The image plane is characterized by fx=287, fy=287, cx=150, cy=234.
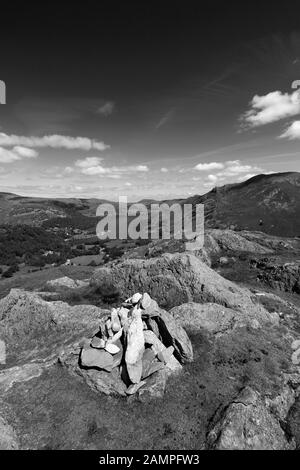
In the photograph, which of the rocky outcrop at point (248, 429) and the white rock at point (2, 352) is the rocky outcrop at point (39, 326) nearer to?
the white rock at point (2, 352)

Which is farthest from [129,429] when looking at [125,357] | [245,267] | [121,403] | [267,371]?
[245,267]

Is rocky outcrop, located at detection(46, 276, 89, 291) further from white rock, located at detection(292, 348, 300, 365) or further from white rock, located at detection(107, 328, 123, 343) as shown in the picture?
white rock, located at detection(292, 348, 300, 365)

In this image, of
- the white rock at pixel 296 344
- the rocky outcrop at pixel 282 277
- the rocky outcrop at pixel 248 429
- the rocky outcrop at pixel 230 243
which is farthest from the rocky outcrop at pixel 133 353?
the rocky outcrop at pixel 230 243

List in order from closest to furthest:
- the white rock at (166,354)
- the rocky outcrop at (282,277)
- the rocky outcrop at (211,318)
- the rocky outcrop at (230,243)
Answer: the white rock at (166,354) < the rocky outcrop at (211,318) < the rocky outcrop at (282,277) < the rocky outcrop at (230,243)

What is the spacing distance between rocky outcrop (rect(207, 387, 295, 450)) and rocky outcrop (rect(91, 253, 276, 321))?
1198cm

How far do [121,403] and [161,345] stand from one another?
4161 mm

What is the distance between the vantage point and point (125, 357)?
16953 millimetres

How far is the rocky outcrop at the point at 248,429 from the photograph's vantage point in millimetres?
13070

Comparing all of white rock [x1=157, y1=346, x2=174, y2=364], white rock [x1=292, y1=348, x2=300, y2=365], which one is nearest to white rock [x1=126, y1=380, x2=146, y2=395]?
white rock [x1=157, y1=346, x2=174, y2=364]

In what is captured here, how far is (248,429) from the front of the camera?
1346cm

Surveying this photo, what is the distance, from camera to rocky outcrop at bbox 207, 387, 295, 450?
13.1 metres

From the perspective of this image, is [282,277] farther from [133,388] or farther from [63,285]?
[133,388]

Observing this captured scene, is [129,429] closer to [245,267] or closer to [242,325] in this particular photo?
[242,325]

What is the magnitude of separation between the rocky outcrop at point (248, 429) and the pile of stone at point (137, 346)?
4.53 m
